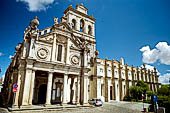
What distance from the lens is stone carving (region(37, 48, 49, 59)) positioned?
17438 millimetres

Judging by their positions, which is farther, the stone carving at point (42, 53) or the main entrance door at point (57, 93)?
the main entrance door at point (57, 93)

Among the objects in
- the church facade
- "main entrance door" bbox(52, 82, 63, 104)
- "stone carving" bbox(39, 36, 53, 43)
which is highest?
"stone carving" bbox(39, 36, 53, 43)

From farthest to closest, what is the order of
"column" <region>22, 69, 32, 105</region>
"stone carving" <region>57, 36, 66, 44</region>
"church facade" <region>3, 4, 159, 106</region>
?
"stone carving" <region>57, 36, 66, 44</region>, "church facade" <region>3, 4, 159, 106</region>, "column" <region>22, 69, 32, 105</region>

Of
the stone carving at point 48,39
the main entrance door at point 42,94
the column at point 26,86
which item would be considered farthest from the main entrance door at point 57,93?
the stone carving at point 48,39

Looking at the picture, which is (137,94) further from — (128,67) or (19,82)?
(19,82)

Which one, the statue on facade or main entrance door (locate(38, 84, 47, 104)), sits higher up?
the statue on facade

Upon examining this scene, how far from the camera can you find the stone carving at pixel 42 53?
17.4 metres

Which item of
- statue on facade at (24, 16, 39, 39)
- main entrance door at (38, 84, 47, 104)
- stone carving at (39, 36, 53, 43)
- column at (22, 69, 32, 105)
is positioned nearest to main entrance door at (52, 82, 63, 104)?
main entrance door at (38, 84, 47, 104)

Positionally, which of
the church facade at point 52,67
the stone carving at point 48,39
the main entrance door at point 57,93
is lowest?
the main entrance door at point 57,93

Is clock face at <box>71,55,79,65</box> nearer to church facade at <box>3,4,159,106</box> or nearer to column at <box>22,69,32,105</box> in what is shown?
church facade at <box>3,4,159,106</box>

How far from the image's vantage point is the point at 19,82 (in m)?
15.1

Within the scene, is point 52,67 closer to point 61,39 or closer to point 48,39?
point 48,39

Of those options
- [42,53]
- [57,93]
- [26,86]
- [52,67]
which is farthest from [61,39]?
[57,93]

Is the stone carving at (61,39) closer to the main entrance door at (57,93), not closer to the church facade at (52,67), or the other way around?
the church facade at (52,67)
